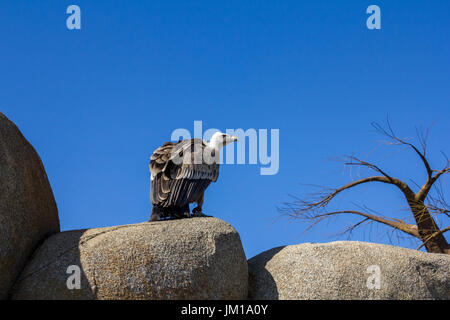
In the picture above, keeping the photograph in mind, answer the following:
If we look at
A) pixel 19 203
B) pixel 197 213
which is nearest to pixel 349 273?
pixel 197 213

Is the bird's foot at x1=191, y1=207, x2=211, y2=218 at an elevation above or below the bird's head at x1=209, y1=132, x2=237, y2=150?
below

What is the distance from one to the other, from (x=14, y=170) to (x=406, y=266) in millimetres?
5981

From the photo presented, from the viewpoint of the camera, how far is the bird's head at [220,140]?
9.46 m

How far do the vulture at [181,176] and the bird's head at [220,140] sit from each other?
0.06 feet

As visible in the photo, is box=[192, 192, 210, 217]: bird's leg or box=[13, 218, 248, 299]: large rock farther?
box=[192, 192, 210, 217]: bird's leg

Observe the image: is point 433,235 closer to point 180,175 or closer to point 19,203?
point 180,175

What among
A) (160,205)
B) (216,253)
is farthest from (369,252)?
(160,205)

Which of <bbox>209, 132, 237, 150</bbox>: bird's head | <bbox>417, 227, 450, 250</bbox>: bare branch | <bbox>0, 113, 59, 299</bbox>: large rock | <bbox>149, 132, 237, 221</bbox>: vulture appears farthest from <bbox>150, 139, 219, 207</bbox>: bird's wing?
<bbox>417, 227, 450, 250</bbox>: bare branch

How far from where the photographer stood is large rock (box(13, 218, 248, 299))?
712 cm

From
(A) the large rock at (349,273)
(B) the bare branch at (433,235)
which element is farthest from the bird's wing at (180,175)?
(B) the bare branch at (433,235)

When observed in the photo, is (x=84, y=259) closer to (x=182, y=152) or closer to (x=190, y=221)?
(x=190, y=221)

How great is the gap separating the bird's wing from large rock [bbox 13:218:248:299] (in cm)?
77

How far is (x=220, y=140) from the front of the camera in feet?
31.1

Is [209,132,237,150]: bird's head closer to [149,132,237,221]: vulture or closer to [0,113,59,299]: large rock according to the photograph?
[149,132,237,221]: vulture
